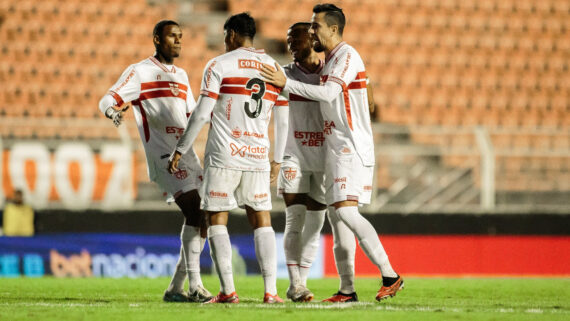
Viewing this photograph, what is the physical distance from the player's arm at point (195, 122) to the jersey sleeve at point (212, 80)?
0.12 ft

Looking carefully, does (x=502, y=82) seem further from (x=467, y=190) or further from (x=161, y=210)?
(x=161, y=210)

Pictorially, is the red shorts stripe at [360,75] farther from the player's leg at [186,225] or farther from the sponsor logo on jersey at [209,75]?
the player's leg at [186,225]

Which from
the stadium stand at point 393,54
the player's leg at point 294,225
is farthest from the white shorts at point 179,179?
the stadium stand at point 393,54

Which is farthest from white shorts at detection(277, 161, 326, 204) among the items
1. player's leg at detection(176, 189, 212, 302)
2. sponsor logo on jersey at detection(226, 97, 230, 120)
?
sponsor logo on jersey at detection(226, 97, 230, 120)

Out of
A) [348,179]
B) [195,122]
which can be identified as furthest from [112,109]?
[348,179]

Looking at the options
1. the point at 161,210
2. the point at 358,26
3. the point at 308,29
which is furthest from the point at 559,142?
the point at 308,29

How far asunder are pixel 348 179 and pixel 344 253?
1.93 ft

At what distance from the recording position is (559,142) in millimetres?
15188

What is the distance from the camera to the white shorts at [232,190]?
21.9ft

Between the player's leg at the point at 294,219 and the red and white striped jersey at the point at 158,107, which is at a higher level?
the red and white striped jersey at the point at 158,107

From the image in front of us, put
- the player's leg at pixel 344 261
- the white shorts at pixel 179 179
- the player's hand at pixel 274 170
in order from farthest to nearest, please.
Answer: the white shorts at pixel 179 179
the player's hand at pixel 274 170
the player's leg at pixel 344 261

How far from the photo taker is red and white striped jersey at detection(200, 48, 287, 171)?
21.8 feet

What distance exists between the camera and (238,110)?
6672 millimetres

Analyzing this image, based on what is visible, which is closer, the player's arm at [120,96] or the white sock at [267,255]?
the white sock at [267,255]
